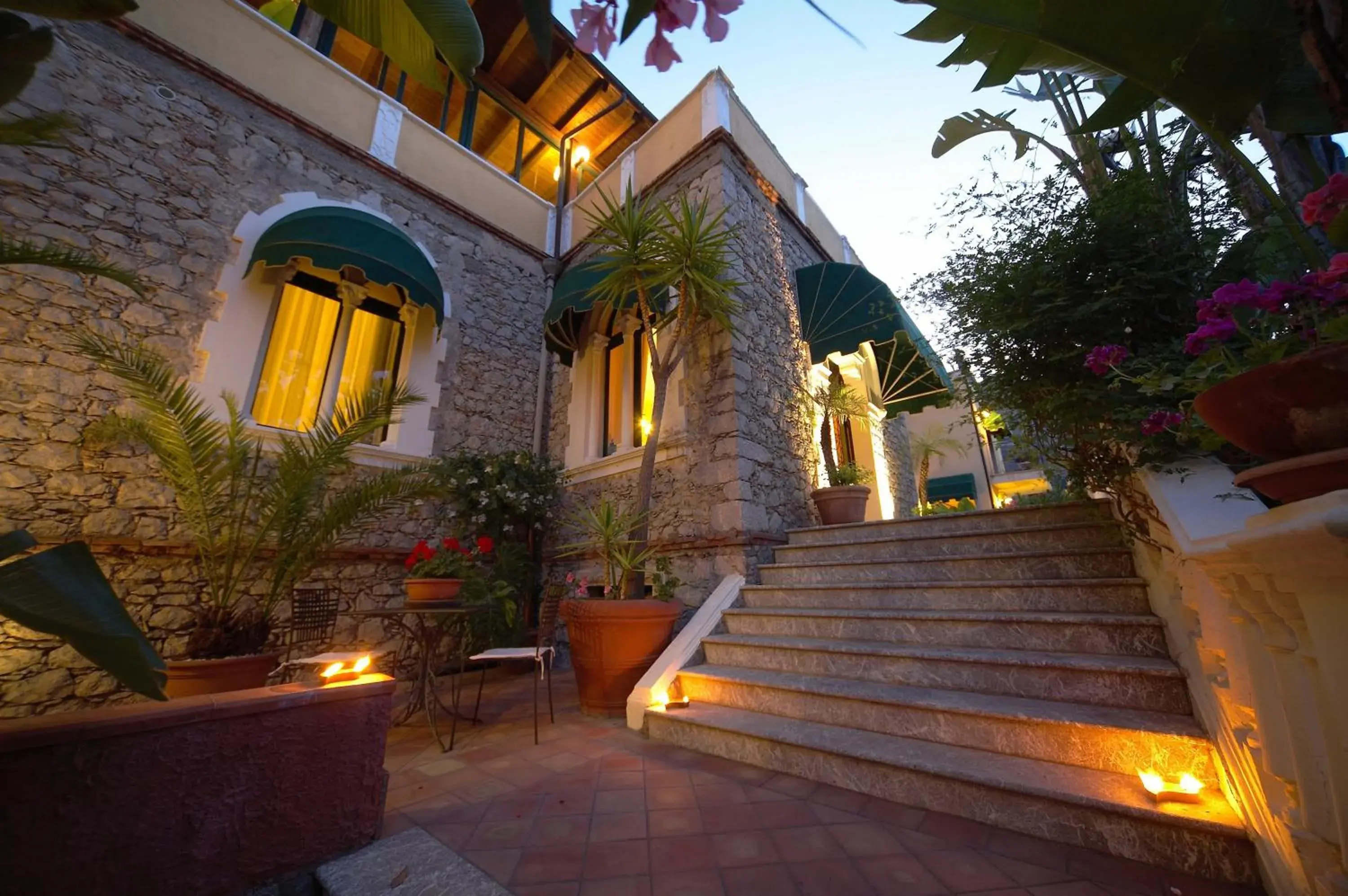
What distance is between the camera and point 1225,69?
1.54 m

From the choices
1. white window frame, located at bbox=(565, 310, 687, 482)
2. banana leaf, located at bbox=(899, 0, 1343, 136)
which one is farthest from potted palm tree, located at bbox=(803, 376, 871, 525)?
banana leaf, located at bbox=(899, 0, 1343, 136)

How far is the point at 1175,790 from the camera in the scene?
166cm

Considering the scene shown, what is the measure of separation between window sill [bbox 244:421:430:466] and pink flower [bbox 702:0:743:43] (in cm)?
454

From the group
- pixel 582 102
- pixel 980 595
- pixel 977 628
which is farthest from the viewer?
pixel 582 102

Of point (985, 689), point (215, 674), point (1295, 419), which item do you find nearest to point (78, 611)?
point (1295, 419)

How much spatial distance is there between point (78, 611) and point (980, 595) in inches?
142

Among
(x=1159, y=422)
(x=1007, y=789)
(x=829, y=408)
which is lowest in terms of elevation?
(x=1007, y=789)

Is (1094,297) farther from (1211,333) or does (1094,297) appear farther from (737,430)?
(737,430)

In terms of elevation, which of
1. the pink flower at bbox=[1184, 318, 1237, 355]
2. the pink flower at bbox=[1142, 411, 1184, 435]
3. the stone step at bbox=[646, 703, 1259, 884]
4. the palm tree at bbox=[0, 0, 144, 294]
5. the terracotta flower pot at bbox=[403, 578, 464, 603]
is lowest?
the stone step at bbox=[646, 703, 1259, 884]

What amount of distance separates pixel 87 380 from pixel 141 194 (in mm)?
1730

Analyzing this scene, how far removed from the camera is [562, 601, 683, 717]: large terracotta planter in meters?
3.45

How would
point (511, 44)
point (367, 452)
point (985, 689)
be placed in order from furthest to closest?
point (511, 44)
point (367, 452)
point (985, 689)

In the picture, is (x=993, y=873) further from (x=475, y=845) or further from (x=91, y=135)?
(x=91, y=135)

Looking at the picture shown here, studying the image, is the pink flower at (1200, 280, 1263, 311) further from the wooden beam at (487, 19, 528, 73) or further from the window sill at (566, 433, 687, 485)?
the wooden beam at (487, 19, 528, 73)
